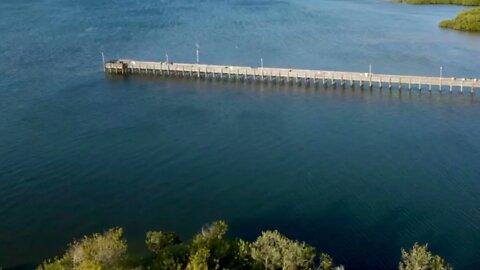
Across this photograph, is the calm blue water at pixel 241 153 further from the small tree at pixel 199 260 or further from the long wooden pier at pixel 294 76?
the small tree at pixel 199 260

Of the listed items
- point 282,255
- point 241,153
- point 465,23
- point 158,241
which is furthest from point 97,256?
point 465,23

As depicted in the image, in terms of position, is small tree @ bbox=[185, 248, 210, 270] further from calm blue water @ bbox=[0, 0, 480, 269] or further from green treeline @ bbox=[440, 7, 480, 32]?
green treeline @ bbox=[440, 7, 480, 32]

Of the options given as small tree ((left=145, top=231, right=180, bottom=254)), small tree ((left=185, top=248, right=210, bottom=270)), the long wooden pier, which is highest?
the long wooden pier

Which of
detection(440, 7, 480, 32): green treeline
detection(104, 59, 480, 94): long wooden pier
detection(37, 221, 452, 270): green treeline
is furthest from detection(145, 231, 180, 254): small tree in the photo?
detection(440, 7, 480, 32): green treeline

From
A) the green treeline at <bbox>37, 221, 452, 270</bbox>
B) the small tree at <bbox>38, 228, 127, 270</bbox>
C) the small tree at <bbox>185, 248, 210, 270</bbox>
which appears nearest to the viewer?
the small tree at <bbox>185, 248, 210, 270</bbox>

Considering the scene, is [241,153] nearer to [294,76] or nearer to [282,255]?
[282,255]

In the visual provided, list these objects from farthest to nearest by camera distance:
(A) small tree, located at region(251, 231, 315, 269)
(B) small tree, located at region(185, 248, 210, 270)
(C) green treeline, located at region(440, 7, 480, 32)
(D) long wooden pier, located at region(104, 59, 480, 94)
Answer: (C) green treeline, located at region(440, 7, 480, 32) → (D) long wooden pier, located at region(104, 59, 480, 94) → (A) small tree, located at region(251, 231, 315, 269) → (B) small tree, located at region(185, 248, 210, 270)
